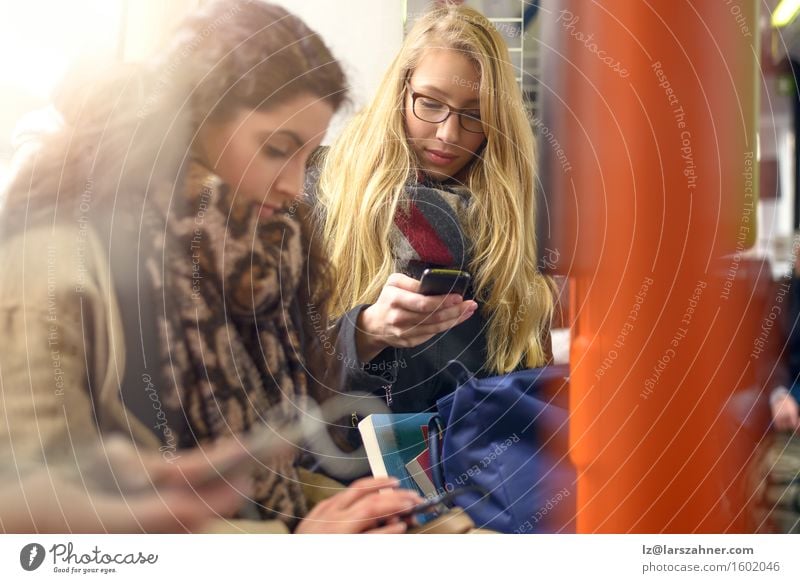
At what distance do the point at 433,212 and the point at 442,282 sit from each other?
0.25 feet

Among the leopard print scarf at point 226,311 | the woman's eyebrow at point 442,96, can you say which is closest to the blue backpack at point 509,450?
the leopard print scarf at point 226,311

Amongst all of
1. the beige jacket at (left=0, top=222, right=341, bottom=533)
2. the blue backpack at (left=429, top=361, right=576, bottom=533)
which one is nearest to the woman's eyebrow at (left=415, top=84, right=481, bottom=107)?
the blue backpack at (left=429, top=361, right=576, bottom=533)

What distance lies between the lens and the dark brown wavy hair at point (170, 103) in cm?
83

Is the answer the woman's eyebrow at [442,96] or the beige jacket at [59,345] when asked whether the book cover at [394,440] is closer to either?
the beige jacket at [59,345]

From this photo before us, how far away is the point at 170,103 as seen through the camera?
833 mm

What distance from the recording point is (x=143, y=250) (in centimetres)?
84

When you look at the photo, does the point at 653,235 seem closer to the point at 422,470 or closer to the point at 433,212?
the point at 433,212

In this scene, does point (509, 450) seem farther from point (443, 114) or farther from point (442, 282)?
point (443, 114)

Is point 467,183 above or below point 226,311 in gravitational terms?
above

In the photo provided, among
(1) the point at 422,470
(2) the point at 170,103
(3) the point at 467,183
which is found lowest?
(1) the point at 422,470

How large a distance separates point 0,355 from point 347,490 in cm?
40

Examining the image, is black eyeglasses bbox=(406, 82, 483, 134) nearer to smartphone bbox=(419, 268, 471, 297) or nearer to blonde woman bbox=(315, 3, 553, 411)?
blonde woman bbox=(315, 3, 553, 411)

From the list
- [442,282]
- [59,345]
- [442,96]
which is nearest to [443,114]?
[442,96]

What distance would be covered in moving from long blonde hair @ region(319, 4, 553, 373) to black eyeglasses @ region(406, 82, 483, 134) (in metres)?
0.01
